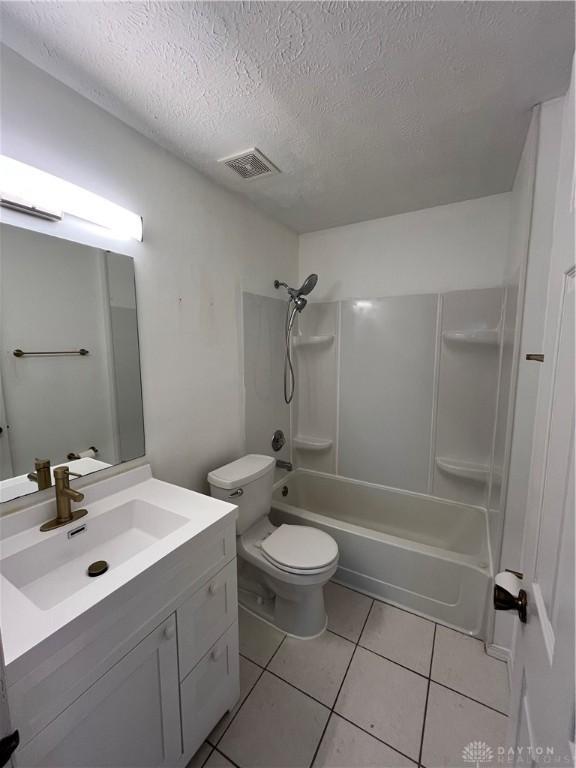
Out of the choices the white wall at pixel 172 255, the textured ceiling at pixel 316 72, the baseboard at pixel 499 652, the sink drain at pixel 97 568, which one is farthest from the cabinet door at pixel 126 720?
the textured ceiling at pixel 316 72

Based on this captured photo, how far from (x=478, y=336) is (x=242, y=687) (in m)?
2.19

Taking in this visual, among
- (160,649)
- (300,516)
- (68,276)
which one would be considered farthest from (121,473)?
(300,516)

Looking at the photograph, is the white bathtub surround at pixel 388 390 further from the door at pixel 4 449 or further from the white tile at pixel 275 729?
the door at pixel 4 449

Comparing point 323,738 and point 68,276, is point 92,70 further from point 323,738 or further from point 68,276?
point 323,738

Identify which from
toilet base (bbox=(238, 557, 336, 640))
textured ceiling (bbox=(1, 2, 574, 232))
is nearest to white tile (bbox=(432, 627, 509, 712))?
toilet base (bbox=(238, 557, 336, 640))

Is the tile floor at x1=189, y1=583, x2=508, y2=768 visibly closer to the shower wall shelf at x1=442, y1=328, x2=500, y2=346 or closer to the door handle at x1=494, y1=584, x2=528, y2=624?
the door handle at x1=494, y1=584, x2=528, y2=624

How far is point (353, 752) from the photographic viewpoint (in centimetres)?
111

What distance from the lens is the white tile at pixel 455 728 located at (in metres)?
1.10

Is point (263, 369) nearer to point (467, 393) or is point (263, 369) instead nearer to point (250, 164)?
point (250, 164)

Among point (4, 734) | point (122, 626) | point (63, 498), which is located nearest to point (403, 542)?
point (122, 626)

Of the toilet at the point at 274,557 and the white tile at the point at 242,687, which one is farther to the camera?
the toilet at the point at 274,557

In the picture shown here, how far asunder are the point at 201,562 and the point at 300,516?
1.05 m

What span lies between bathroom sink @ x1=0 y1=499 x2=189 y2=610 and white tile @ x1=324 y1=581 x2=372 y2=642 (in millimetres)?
1145

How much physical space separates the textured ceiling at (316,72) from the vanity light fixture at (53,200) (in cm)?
36
